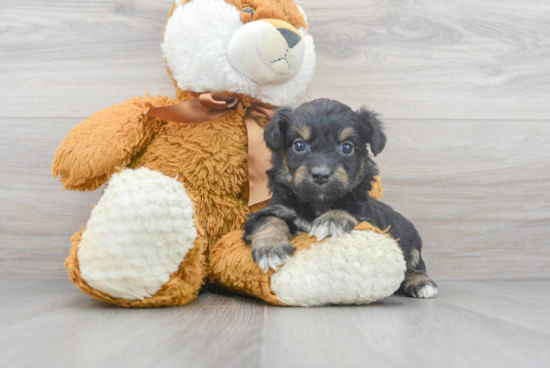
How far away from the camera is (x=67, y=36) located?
196 cm

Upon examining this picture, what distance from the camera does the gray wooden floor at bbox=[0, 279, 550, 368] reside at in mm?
799

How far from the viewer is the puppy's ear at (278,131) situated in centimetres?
138

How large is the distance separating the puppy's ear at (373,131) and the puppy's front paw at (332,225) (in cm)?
26

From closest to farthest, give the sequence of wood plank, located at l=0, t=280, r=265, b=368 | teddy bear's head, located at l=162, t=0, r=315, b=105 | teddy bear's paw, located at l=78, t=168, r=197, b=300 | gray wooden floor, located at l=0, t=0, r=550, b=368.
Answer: wood plank, located at l=0, t=280, r=265, b=368, teddy bear's paw, located at l=78, t=168, r=197, b=300, teddy bear's head, located at l=162, t=0, r=315, b=105, gray wooden floor, located at l=0, t=0, r=550, b=368

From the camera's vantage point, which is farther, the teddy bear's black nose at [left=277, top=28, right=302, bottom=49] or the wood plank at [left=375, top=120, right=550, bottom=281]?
the wood plank at [left=375, top=120, right=550, bottom=281]

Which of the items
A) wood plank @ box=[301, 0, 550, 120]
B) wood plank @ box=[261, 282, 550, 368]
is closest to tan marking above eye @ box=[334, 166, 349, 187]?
wood plank @ box=[261, 282, 550, 368]

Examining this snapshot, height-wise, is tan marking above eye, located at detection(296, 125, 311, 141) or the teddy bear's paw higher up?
tan marking above eye, located at detection(296, 125, 311, 141)

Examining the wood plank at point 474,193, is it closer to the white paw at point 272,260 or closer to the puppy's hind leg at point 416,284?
the puppy's hind leg at point 416,284

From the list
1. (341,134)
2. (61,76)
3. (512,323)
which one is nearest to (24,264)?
(61,76)

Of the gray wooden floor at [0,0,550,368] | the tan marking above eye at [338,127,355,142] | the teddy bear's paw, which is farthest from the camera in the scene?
the gray wooden floor at [0,0,550,368]

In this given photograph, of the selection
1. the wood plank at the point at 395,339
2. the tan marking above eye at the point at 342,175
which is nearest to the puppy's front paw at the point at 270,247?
the wood plank at the point at 395,339

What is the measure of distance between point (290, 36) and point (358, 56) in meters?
0.67

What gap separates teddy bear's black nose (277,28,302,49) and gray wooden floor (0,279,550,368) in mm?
886

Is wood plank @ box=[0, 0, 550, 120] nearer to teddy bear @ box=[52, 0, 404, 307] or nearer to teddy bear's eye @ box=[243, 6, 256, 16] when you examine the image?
teddy bear @ box=[52, 0, 404, 307]
